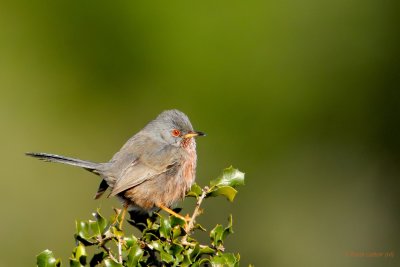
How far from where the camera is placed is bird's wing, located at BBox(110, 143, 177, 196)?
5.41 metres

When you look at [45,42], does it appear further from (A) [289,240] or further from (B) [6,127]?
(A) [289,240]

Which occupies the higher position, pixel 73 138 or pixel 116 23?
pixel 116 23

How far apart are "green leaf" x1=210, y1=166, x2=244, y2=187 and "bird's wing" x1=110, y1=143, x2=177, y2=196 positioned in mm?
1356

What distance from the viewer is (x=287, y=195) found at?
928 cm

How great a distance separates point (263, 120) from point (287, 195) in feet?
3.32

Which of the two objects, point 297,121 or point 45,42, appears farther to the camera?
point 45,42

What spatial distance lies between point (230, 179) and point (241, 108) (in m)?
5.23

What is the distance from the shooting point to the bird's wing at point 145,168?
5415mm

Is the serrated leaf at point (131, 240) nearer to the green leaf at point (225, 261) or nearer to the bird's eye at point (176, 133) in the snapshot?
the green leaf at point (225, 261)

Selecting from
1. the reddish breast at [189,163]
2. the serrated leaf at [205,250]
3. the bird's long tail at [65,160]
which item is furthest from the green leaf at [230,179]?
the bird's long tail at [65,160]

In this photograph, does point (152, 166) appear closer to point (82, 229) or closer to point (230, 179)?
point (230, 179)

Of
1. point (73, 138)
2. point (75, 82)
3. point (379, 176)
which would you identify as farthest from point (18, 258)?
point (379, 176)

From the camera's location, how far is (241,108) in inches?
370

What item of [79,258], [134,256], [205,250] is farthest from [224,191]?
[79,258]
